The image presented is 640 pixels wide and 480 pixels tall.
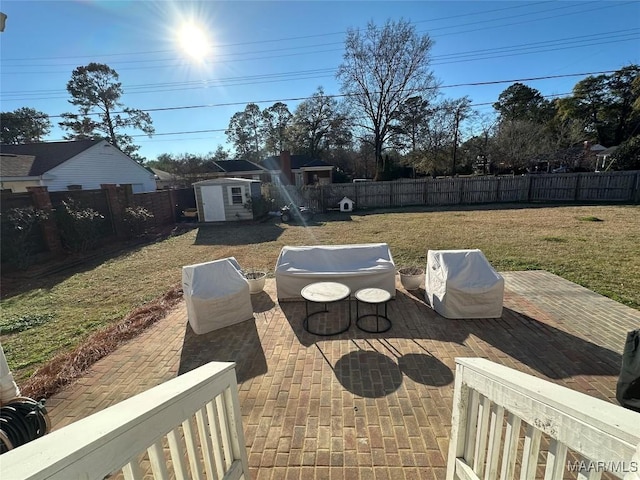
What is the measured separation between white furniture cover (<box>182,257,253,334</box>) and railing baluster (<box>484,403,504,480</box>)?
12.4 feet

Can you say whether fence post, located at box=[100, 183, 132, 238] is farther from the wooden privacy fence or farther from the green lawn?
the wooden privacy fence

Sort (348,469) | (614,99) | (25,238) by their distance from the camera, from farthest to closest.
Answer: (614,99), (25,238), (348,469)

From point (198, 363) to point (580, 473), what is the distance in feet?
12.2

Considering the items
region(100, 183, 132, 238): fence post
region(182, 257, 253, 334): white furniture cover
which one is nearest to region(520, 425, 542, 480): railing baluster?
region(182, 257, 253, 334): white furniture cover

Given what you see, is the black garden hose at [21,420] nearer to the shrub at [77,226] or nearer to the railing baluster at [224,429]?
the railing baluster at [224,429]

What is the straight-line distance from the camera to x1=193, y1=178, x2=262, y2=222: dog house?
1542 cm

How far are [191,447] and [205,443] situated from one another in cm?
21

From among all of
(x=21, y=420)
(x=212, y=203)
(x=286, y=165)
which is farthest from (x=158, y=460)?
(x=286, y=165)

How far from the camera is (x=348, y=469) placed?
224 centimetres

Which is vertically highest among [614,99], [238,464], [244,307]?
[614,99]

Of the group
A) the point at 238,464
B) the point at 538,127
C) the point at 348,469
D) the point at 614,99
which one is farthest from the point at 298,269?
the point at 614,99

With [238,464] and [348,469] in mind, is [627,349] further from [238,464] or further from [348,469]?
[238,464]

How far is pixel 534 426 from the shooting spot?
1.08m

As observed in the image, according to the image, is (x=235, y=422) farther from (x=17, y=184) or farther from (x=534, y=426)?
(x=17, y=184)
